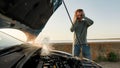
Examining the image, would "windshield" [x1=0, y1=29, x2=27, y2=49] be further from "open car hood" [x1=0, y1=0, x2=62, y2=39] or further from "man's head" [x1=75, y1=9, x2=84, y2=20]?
"man's head" [x1=75, y1=9, x2=84, y2=20]

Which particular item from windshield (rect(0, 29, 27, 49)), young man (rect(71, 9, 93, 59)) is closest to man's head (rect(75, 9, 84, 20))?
young man (rect(71, 9, 93, 59))

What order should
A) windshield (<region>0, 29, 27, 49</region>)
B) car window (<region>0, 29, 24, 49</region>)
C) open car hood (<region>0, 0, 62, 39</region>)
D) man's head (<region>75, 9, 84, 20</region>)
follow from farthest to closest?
man's head (<region>75, 9, 84, 20</region>) < windshield (<region>0, 29, 27, 49</region>) < car window (<region>0, 29, 24, 49</region>) < open car hood (<region>0, 0, 62, 39</region>)

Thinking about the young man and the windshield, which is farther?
the young man

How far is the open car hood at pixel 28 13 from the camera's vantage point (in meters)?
2.92

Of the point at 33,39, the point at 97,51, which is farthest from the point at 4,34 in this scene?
the point at 97,51

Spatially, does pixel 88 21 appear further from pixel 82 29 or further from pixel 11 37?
pixel 11 37

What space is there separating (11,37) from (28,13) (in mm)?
633

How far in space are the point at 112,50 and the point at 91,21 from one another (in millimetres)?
6503

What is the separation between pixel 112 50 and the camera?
13.3 m

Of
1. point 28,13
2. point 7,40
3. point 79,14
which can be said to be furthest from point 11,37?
point 79,14

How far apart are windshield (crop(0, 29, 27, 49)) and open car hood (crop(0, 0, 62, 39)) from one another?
191mm

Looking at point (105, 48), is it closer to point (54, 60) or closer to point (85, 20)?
point (85, 20)

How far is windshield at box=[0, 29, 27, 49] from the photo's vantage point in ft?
11.0

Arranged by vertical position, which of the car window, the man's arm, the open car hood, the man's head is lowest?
the car window
